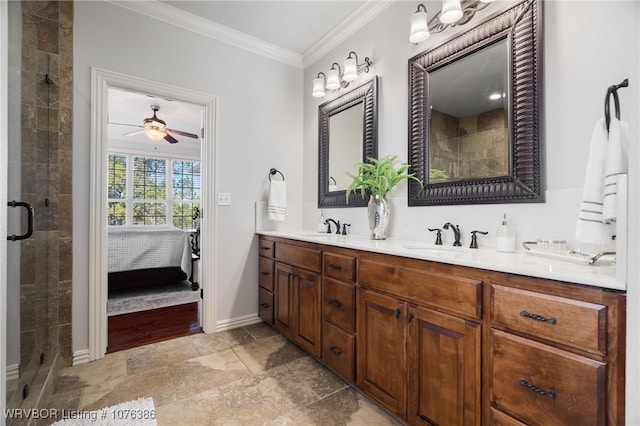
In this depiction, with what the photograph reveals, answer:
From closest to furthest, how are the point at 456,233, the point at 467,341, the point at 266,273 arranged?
the point at 467,341
the point at 456,233
the point at 266,273

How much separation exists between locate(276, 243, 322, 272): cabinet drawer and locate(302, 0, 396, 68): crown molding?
189 cm

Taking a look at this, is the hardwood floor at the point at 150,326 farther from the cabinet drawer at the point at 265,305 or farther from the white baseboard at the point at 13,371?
the white baseboard at the point at 13,371

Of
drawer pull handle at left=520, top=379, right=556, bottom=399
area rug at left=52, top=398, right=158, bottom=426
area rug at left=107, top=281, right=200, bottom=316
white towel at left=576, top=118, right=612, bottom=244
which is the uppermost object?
white towel at left=576, top=118, right=612, bottom=244

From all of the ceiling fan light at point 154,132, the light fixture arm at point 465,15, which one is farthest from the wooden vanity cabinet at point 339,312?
the ceiling fan light at point 154,132

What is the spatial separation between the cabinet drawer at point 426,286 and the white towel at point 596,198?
0.40 m

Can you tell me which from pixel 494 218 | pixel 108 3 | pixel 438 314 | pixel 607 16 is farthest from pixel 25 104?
pixel 607 16

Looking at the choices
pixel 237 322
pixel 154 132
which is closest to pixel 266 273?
pixel 237 322

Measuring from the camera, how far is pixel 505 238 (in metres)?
1.45

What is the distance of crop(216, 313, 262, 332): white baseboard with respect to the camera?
2659mm

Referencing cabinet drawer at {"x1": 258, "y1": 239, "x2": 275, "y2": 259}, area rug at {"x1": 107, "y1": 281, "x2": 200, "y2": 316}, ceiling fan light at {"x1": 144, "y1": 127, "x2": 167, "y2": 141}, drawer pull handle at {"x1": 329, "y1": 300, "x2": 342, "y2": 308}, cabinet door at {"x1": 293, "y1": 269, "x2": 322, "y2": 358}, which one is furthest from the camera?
ceiling fan light at {"x1": 144, "y1": 127, "x2": 167, "y2": 141}

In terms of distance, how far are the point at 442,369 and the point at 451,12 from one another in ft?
5.92

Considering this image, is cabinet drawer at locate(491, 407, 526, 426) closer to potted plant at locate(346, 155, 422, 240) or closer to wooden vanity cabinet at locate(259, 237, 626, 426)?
wooden vanity cabinet at locate(259, 237, 626, 426)

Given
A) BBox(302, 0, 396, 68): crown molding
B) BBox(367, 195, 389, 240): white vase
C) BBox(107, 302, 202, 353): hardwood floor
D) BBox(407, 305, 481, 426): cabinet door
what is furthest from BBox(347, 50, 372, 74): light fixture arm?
BBox(107, 302, 202, 353): hardwood floor

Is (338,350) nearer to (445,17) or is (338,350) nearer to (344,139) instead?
(344,139)
